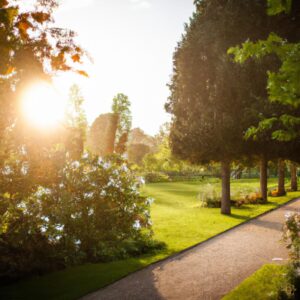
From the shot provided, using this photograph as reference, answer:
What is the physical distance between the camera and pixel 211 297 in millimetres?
6387

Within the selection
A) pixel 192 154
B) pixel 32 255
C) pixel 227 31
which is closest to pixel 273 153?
pixel 192 154

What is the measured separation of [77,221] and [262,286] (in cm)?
470

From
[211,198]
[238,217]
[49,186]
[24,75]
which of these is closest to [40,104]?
[24,75]

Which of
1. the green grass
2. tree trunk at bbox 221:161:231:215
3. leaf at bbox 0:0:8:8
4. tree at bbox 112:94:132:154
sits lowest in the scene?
the green grass

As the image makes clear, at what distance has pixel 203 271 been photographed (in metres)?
7.96

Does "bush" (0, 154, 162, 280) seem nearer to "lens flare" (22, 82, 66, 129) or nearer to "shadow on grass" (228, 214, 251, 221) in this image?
"lens flare" (22, 82, 66, 129)

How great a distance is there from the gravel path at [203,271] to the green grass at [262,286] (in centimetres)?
26

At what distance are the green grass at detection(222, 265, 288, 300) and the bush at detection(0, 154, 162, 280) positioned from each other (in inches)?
143

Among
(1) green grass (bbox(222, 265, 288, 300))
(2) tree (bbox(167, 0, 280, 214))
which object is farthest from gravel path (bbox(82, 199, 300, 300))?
(2) tree (bbox(167, 0, 280, 214))

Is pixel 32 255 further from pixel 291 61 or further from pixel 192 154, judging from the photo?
pixel 192 154

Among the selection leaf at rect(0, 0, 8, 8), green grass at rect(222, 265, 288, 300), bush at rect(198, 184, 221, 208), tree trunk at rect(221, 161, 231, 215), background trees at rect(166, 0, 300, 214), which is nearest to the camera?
leaf at rect(0, 0, 8, 8)

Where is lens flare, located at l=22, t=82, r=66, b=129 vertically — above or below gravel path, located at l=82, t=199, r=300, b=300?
above

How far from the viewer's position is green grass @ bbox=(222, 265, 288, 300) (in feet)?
20.5

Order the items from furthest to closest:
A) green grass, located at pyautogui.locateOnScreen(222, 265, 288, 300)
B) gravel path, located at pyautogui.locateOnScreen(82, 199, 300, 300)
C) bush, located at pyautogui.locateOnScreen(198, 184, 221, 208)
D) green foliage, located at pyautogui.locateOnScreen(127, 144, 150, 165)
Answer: green foliage, located at pyautogui.locateOnScreen(127, 144, 150, 165) < bush, located at pyautogui.locateOnScreen(198, 184, 221, 208) < gravel path, located at pyautogui.locateOnScreen(82, 199, 300, 300) < green grass, located at pyautogui.locateOnScreen(222, 265, 288, 300)
